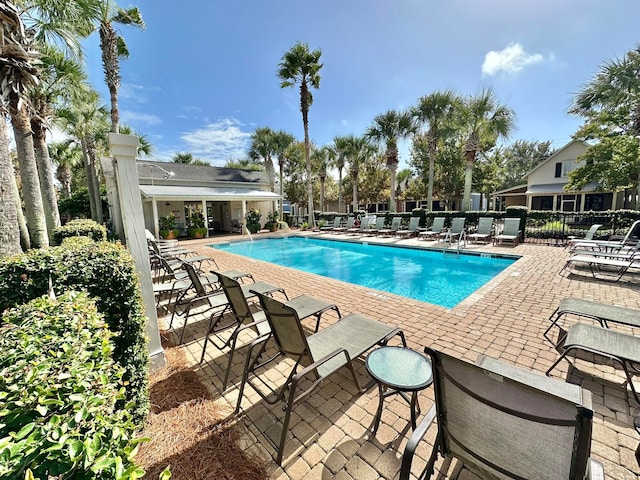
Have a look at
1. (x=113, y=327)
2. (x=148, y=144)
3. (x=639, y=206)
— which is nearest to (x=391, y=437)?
(x=113, y=327)

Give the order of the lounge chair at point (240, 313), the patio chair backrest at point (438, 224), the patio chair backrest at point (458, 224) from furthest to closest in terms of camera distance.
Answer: the patio chair backrest at point (438, 224)
the patio chair backrest at point (458, 224)
the lounge chair at point (240, 313)

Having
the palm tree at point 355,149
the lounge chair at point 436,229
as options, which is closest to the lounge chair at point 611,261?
the lounge chair at point 436,229

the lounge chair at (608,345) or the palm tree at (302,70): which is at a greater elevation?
the palm tree at (302,70)

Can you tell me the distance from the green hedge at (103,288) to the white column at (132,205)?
56 cm

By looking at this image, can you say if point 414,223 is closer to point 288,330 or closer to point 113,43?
point 288,330

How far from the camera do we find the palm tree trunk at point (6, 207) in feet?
12.6

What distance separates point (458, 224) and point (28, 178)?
54.1 ft

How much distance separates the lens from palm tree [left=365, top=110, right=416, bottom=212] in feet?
61.1

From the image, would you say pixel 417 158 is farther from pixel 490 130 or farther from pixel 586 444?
pixel 586 444

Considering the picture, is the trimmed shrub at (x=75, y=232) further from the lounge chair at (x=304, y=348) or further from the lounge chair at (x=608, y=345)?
the lounge chair at (x=608, y=345)

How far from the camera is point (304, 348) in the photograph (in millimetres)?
2451

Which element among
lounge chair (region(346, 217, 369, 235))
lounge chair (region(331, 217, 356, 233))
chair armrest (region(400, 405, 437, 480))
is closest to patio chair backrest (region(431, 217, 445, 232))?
lounge chair (region(346, 217, 369, 235))

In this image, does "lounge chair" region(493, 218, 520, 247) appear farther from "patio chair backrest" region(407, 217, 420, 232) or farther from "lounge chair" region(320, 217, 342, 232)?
"lounge chair" region(320, 217, 342, 232)

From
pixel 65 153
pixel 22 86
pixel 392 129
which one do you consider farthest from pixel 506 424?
pixel 65 153
